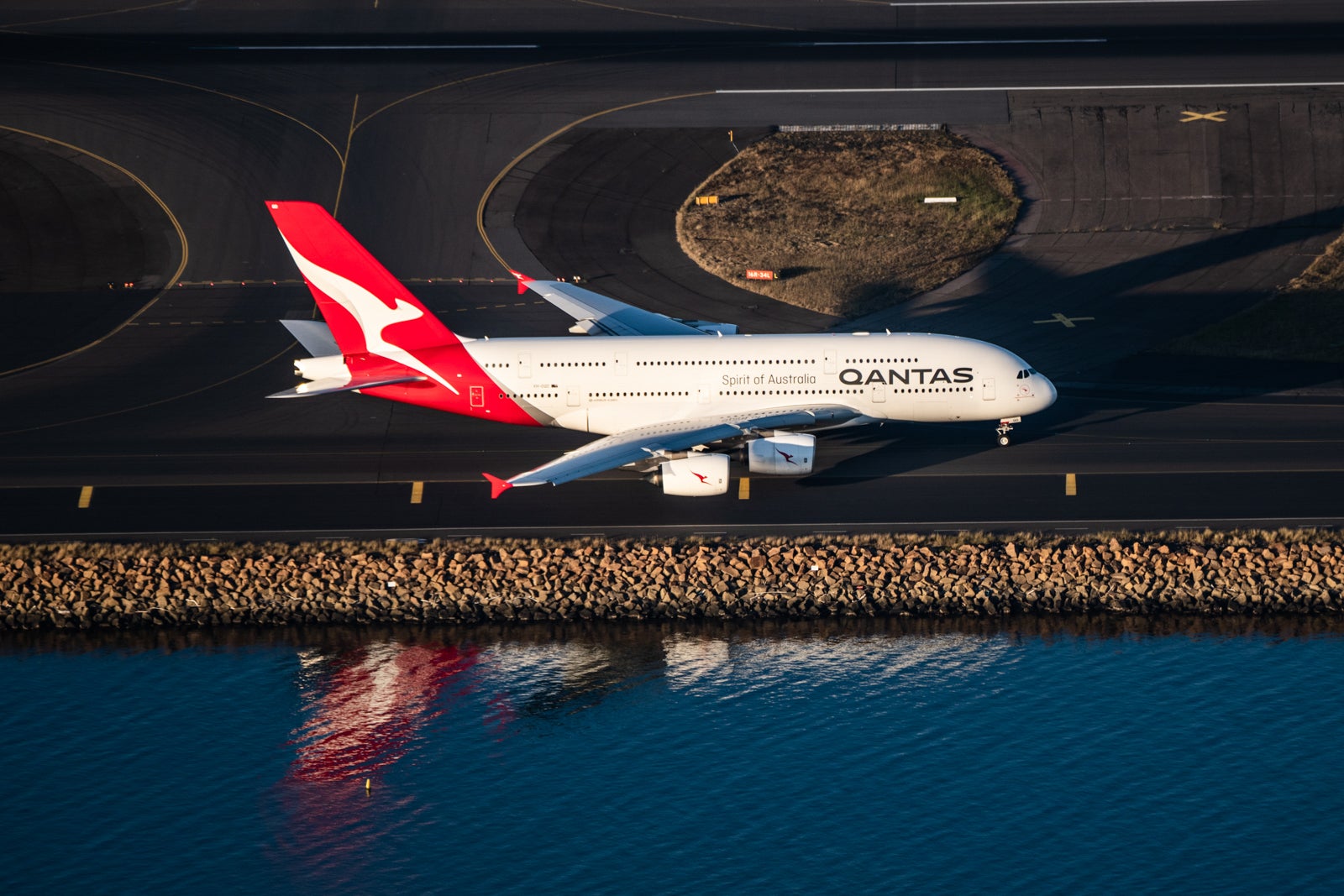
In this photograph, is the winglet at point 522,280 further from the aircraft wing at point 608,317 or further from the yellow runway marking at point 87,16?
the yellow runway marking at point 87,16

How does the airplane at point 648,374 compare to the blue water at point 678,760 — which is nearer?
the blue water at point 678,760

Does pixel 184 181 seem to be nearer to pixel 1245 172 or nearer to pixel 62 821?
pixel 62 821

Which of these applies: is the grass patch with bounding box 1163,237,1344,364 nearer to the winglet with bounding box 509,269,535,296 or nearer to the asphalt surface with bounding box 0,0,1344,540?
the asphalt surface with bounding box 0,0,1344,540

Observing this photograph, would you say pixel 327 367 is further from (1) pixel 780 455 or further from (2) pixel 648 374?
(1) pixel 780 455

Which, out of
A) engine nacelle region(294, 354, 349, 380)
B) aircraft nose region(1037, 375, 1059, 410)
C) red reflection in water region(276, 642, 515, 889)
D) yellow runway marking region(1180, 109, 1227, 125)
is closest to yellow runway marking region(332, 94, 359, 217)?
engine nacelle region(294, 354, 349, 380)

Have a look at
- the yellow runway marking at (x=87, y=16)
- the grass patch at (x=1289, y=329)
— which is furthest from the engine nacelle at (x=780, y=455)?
the yellow runway marking at (x=87, y=16)

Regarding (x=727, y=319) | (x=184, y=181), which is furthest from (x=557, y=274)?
(x=184, y=181)
